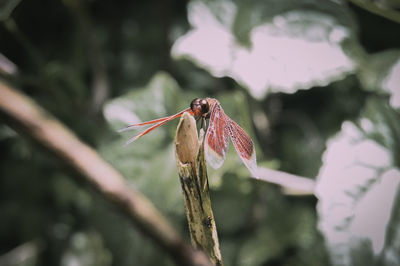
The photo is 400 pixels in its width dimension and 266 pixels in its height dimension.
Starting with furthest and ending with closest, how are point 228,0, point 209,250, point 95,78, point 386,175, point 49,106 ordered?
point 95,78
point 49,106
point 228,0
point 386,175
point 209,250

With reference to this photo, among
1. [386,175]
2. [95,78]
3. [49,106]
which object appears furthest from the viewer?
[95,78]

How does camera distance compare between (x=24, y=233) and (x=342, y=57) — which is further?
(x=24, y=233)

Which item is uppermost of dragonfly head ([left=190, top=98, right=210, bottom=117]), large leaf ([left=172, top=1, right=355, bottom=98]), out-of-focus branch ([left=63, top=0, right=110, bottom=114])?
out-of-focus branch ([left=63, top=0, right=110, bottom=114])

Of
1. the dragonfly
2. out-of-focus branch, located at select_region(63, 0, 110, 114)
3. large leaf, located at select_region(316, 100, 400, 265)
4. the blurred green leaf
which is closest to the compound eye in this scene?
the dragonfly

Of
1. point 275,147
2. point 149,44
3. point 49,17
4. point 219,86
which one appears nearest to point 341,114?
point 275,147

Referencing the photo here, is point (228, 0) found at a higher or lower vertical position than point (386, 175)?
higher

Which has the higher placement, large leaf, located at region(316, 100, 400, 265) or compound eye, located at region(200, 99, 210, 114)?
compound eye, located at region(200, 99, 210, 114)

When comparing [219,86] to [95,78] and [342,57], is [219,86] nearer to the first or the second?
[95,78]

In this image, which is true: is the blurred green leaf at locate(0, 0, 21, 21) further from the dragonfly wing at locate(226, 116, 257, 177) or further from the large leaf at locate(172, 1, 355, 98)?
the dragonfly wing at locate(226, 116, 257, 177)
